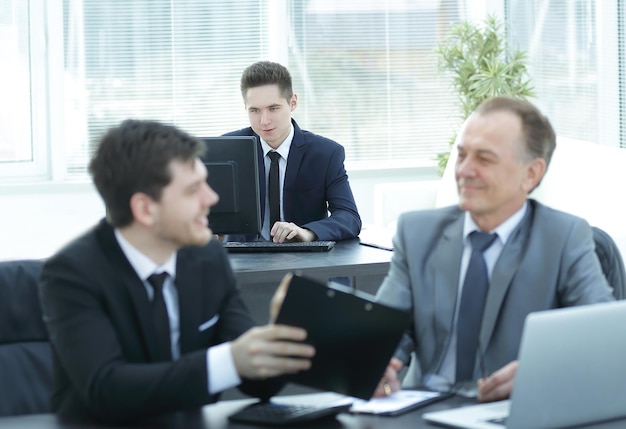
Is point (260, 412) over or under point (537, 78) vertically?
under

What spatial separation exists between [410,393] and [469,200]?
0.48 m

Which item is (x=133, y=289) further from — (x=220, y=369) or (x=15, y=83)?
(x=15, y=83)

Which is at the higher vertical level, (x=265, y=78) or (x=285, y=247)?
(x=265, y=78)

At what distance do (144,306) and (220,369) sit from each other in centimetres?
21

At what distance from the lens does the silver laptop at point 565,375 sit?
67.9 inches

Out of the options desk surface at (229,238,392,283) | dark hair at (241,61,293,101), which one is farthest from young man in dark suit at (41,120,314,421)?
dark hair at (241,61,293,101)

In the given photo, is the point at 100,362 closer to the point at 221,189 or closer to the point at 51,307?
the point at 51,307

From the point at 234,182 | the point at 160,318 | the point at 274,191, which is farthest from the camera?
the point at 274,191

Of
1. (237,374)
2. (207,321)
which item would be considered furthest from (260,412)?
(207,321)

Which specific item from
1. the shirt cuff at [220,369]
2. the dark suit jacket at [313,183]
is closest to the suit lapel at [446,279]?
the shirt cuff at [220,369]

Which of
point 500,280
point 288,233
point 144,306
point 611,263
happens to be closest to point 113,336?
Answer: point 144,306

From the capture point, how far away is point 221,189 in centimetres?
347

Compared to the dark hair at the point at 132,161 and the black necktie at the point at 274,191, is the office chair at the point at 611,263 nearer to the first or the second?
the dark hair at the point at 132,161

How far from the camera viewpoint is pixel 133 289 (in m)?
1.97
